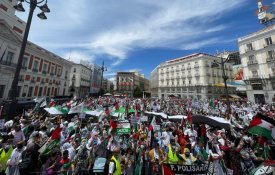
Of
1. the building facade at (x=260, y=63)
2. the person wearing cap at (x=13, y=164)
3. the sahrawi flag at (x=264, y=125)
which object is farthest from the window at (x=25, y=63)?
the building facade at (x=260, y=63)

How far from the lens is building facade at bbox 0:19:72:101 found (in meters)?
22.4

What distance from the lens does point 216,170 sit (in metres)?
5.02

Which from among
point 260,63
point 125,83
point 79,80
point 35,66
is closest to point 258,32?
point 260,63

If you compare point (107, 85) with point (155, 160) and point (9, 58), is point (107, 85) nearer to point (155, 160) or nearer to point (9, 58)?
point (9, 58)

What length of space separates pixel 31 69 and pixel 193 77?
165 feet

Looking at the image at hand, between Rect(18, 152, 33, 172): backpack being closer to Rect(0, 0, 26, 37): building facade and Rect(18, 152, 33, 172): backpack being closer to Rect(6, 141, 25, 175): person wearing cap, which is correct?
Rect(6, 141, 25, 175): person wearing cap

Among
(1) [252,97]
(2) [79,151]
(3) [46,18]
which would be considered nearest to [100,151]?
(2) [79,151]

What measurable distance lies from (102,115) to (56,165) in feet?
22.7

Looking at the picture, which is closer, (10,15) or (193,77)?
(10,15)

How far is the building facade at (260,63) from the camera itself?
3097 cm

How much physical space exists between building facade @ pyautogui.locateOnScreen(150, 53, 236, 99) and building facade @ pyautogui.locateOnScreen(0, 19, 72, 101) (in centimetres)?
4143

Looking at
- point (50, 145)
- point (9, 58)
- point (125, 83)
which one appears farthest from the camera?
point (125, 83)

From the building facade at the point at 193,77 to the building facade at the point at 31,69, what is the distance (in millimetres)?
41428

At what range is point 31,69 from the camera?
28422mm
